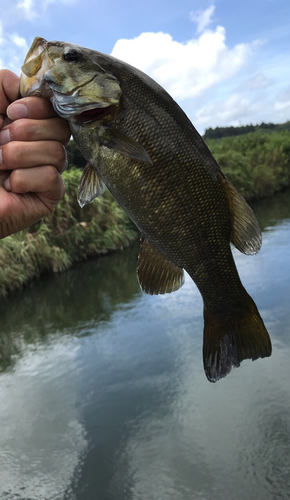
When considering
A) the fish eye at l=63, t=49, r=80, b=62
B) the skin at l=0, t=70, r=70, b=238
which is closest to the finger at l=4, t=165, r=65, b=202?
the skin at l=0, t=70, r=70, b=238

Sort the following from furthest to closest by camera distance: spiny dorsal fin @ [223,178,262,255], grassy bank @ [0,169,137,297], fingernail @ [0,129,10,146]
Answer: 1. grassy bank @ [0,169,137,297]
2. spiny dorsal fin @ [223,178,262,255]
3. fingernail @ [0,129,10,146]

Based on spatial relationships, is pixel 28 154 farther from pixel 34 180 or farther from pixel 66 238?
pixel 66 238

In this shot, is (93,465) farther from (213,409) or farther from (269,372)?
(269,372)

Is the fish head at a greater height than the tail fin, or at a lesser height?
greater

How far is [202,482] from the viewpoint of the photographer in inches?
348

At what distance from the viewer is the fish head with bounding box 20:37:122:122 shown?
165 cm

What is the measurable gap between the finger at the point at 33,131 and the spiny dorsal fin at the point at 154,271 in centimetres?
59

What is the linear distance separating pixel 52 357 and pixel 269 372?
6966mm

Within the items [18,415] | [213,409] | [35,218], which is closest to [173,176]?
[35,218]

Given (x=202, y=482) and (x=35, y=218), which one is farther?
(x=202, y=482)

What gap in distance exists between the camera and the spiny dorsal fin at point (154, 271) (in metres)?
1.96

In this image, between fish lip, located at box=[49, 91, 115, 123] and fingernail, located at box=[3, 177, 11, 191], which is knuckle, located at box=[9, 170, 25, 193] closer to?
fingernail, located at box=[3, 177, 11, 191]

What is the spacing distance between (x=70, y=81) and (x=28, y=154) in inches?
12.8

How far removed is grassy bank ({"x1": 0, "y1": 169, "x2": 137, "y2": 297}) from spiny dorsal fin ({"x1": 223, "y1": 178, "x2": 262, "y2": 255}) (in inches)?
690
